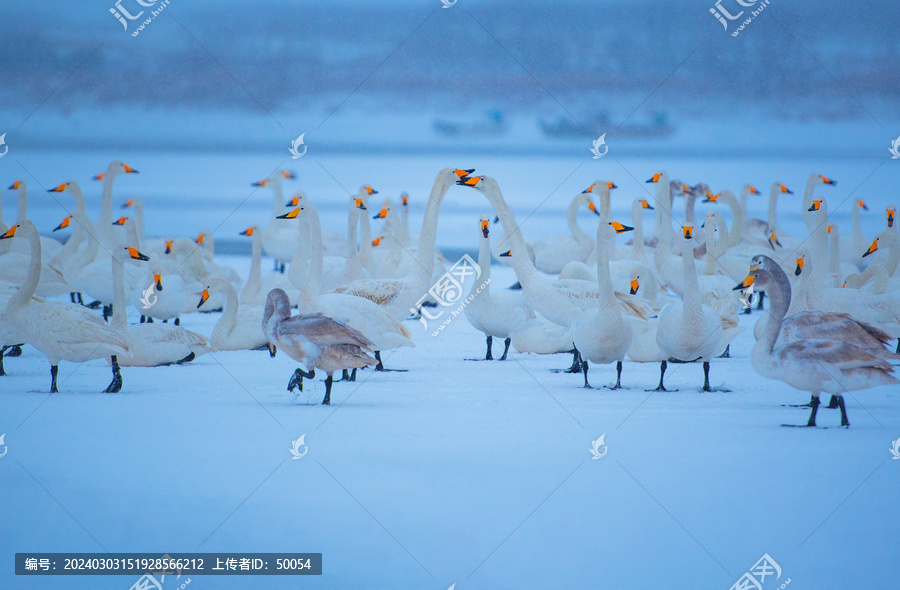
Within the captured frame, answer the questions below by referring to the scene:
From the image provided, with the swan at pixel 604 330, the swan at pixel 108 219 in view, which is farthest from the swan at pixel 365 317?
the swan at pixel 108 219

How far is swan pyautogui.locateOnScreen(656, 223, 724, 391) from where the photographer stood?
5781mm

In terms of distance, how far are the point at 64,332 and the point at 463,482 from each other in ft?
9.68

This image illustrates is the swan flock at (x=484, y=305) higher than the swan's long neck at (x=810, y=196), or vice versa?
the swan's long neck at (x=810, y=196)

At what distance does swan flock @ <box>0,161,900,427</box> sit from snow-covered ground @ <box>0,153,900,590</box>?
1.16 ft

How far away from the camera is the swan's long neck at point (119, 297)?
6.36 metres

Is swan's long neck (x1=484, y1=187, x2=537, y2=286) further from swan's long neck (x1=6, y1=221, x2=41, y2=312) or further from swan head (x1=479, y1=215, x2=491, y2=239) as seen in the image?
swan's long neck (x1=6, y1=221, x2=41, y2=312)

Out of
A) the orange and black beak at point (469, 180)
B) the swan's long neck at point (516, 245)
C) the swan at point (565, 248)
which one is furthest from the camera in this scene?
the swan at point (565, 248)

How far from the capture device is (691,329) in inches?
227

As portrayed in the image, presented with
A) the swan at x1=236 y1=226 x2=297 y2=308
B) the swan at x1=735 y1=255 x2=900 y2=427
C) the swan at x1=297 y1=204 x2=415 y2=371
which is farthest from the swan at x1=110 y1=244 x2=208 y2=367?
the swan at x1=735 y1=255 x2=900 y2=427

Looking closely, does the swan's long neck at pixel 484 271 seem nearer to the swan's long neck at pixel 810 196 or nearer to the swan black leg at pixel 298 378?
the swan black leg at pixel 298 378

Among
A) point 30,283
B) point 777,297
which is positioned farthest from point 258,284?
point 777,297

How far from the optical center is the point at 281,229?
12.2 meters

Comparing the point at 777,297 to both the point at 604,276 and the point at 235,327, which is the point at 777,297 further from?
the point at 235,327

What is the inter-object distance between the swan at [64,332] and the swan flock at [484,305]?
0.01m
